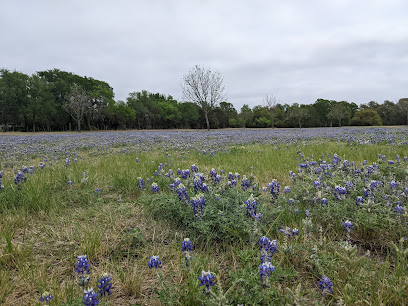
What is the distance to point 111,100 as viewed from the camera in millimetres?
59594

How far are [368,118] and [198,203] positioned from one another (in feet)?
259

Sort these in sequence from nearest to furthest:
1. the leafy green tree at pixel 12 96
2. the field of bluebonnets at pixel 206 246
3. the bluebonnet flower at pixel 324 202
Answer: the field of bluebonnets at pixel 206 246
the bluebonnet flower at pixel 324 202
the leafy green tree at pixel 12 96

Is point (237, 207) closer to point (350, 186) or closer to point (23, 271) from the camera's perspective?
point (350, 186)

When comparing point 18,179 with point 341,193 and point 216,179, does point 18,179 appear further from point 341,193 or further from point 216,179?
point 341,193

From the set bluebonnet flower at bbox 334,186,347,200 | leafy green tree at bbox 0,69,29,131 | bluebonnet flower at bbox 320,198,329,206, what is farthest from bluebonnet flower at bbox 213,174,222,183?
leafy green tree at bbox 0,69,29,131

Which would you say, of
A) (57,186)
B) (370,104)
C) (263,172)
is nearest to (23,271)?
(57,186)

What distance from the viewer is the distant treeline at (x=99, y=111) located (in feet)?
160

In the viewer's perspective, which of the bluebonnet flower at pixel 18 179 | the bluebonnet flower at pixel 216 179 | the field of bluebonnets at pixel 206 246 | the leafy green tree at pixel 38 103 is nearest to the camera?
the field of bluebonnets at pixel 206 246

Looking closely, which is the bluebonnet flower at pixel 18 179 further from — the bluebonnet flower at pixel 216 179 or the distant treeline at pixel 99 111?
the distant treeline at pixel 99 111

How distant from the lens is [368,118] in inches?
2594

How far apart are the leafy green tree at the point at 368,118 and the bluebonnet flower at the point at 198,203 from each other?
→ 257ft

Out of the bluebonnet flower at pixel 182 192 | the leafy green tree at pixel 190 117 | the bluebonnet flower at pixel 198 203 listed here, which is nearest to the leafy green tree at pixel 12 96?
the leafy green tree at pixel 190 117

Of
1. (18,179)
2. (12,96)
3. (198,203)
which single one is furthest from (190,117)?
(198,203)

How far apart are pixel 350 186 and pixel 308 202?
562 millimetres
